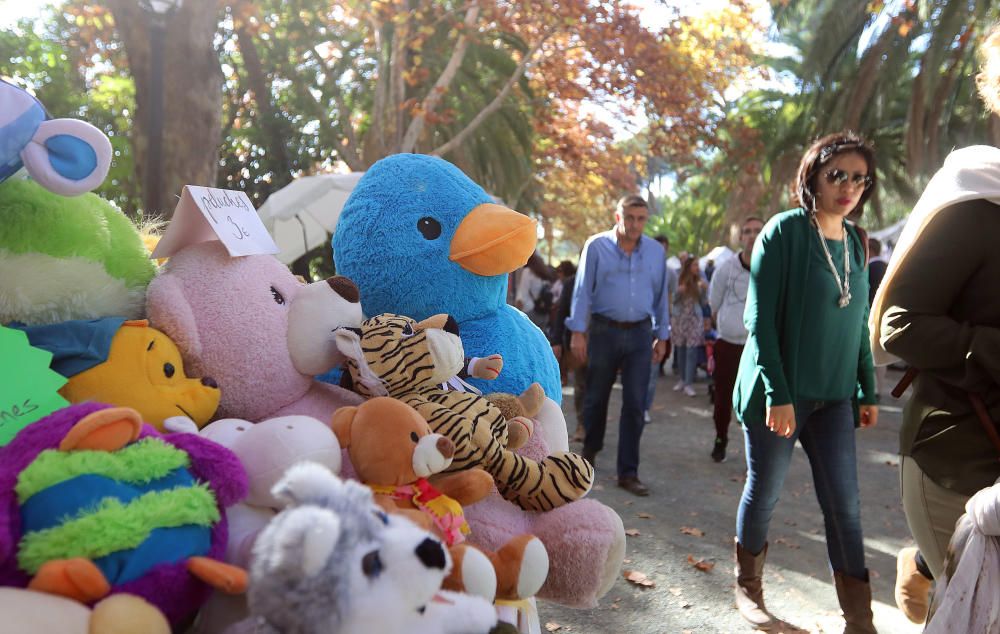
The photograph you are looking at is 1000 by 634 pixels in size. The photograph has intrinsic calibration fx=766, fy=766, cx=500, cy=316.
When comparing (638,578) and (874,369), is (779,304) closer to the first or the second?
(874,369)

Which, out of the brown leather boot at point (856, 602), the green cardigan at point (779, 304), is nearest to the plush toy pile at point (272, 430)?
the green cardigan at point (779, 304)

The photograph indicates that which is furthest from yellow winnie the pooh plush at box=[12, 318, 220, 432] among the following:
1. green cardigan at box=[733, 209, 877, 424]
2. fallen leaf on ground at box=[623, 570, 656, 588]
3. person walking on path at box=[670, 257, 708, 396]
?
person walking on path at box=[670, 257, 708, 396]

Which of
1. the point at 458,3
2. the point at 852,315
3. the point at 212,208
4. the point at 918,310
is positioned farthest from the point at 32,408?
the point at 458,3

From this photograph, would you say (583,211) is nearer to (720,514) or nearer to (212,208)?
(720,514)

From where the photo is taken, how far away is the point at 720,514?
5066 mm

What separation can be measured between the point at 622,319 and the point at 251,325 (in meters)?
4.14

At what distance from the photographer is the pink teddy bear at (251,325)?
4.46 ft

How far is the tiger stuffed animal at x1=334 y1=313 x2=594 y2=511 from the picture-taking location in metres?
1.40

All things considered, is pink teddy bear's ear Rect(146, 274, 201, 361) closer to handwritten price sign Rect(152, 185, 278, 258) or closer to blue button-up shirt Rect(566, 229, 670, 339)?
handwritten price sign Rect(152, 185, 278, 258)

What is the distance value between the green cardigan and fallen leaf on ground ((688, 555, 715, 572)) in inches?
57.7

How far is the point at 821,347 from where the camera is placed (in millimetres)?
Answer: 2877

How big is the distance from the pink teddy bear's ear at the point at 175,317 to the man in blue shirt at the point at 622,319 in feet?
13.6

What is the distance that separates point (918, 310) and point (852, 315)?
820 mm

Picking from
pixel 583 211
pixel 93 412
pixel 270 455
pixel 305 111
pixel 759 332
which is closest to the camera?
pixel 93 412
